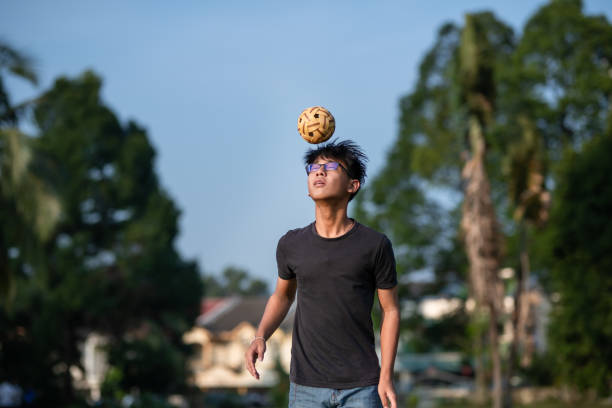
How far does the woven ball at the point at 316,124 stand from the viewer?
4.65 m

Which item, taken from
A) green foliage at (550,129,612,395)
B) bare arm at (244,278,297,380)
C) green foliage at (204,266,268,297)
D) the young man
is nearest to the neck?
the young man

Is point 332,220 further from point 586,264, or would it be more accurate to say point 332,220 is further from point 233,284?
point 233,284

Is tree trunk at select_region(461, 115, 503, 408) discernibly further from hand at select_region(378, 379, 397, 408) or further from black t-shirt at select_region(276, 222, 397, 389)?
hand at select_region(378, 379, 397, 408)

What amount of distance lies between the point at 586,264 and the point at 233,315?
40327 mm

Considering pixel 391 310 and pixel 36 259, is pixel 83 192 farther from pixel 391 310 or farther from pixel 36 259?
pixel 391 310

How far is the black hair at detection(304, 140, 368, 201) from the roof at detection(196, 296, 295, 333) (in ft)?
171

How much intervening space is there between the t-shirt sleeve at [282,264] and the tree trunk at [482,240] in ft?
51.4

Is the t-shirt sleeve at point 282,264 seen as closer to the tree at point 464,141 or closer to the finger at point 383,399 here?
the finger at point 383,399

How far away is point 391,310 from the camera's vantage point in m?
4.32

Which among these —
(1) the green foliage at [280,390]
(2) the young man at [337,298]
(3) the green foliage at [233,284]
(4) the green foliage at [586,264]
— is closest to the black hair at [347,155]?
(2) the young man at [337,298]

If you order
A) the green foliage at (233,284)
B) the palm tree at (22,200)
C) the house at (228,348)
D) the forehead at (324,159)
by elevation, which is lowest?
the forehead at (324,159)

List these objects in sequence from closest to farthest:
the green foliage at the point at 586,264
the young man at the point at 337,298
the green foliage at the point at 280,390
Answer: the young man at the point at 337,298, the green foliage at the point at 586,264, the green foliage at the point at 280,390

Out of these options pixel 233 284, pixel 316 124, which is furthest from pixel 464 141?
pixel 233 284

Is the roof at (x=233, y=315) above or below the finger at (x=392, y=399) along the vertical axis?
above
